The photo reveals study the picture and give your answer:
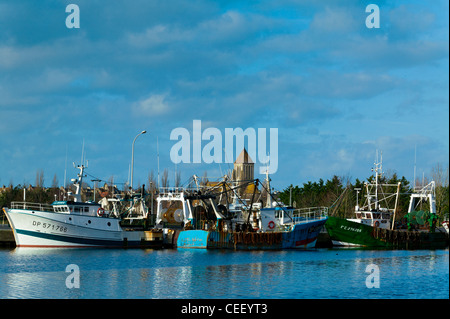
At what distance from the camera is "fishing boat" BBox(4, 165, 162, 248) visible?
186 ft

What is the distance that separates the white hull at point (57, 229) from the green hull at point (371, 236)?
78.8 ft

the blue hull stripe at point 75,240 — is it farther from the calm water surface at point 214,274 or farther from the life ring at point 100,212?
the life ring at point 100,212

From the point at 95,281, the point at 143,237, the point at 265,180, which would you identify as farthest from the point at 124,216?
the point at 95,281

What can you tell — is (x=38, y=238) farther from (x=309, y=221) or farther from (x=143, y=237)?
(x=309, y=221)

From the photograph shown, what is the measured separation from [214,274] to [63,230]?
899 inches

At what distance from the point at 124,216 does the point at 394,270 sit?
1171 inches

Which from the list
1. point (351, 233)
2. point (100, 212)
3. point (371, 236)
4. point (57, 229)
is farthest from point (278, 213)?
point (57, 229)

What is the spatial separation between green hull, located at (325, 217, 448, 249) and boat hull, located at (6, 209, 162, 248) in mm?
22038

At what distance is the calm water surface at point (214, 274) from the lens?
108 ft

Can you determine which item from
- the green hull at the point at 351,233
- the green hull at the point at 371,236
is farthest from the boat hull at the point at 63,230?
the green hull at the point at 371,236

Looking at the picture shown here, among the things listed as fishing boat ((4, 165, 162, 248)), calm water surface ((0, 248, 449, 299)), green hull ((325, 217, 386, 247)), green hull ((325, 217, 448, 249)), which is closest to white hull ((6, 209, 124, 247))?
fishing boat ((4, 165, 162, 248))
